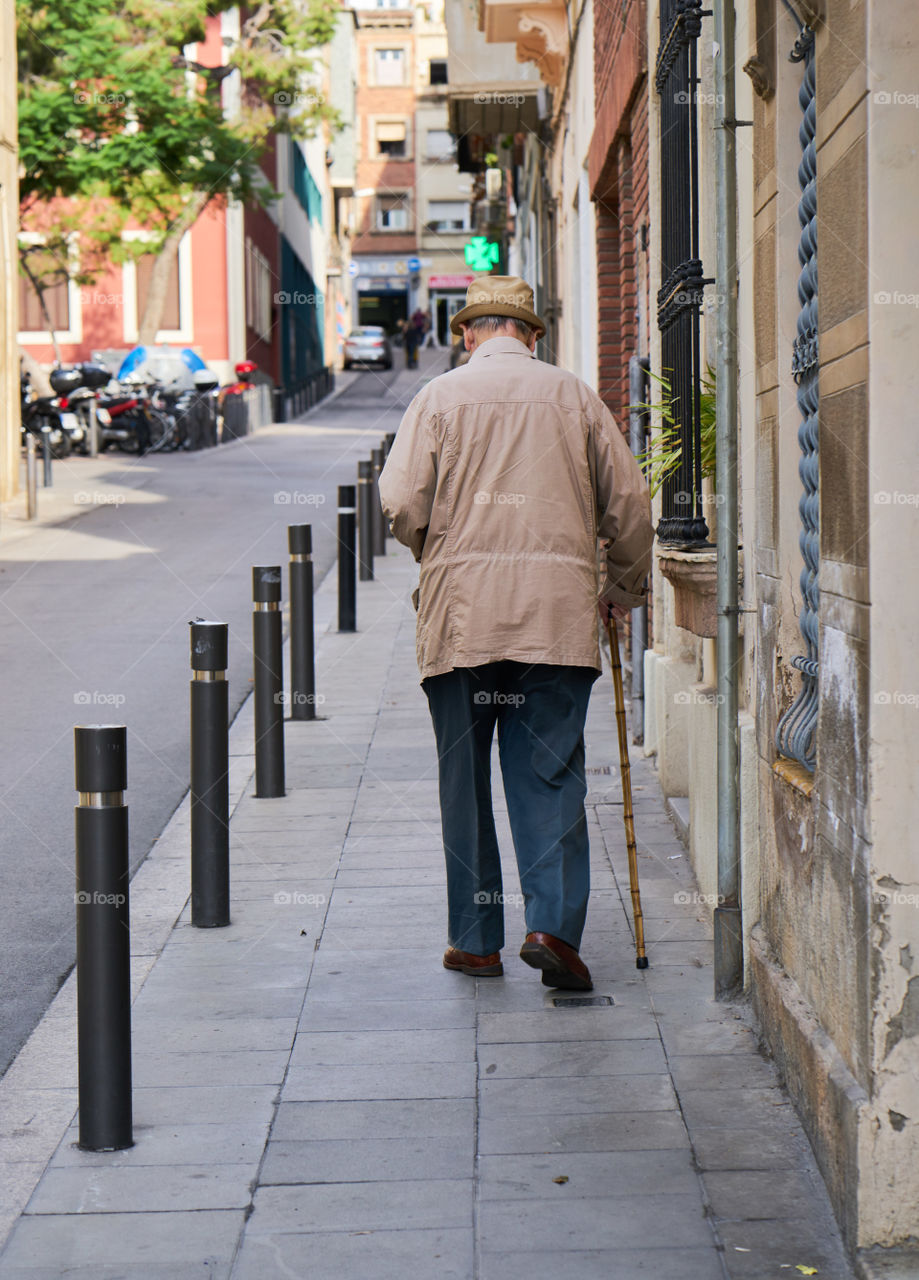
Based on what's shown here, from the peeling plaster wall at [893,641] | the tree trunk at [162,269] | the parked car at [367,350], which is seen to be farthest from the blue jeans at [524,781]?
the parked car at [367,350]

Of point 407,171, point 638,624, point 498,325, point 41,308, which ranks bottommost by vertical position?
point 638,624

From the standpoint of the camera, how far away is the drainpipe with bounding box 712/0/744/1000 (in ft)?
15.0

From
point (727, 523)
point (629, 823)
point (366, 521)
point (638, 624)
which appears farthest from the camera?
point (366, 521)

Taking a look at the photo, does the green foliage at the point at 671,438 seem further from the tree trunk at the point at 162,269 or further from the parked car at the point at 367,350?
the parked car at the point at 367,350

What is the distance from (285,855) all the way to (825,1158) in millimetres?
3298

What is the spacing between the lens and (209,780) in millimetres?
5555

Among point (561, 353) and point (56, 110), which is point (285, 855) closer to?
point (561, 353)

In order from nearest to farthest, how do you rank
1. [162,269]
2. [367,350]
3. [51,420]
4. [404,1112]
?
1. [404,1112]
2. [51,420]
3. [162,269]
4. [367,350]

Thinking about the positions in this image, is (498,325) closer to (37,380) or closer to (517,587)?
(517,587)

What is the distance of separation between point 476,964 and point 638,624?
3689 mm

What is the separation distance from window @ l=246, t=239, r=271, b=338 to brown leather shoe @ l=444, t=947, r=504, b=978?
3974 cm

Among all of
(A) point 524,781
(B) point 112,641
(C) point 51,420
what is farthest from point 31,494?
(A) point 524,781

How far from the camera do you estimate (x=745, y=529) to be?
194 inches

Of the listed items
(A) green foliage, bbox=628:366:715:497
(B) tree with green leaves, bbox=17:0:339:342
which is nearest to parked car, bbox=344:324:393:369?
(B) tree with green leaves, bbox=17:0:339:342
